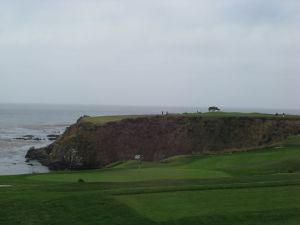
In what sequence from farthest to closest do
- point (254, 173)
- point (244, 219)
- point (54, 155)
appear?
point (54, 155) < point (254, 173) < point (244, 219)

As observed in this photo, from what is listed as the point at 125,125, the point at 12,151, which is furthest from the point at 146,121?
the point at 12,151

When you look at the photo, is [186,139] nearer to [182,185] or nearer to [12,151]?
[12,151]

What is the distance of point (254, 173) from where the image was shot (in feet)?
69.9

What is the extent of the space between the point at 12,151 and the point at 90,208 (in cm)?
6021

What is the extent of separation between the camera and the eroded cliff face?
194ft

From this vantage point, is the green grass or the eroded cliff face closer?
the green grass

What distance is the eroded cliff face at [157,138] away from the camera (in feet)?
194

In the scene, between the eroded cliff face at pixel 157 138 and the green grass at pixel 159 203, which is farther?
the eroded cliff face at pixel 157 138

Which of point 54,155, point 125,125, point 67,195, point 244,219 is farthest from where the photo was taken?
point 125,125

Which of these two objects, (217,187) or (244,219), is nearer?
(244,219)

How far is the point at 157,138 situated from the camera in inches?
2542

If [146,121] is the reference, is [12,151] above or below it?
below

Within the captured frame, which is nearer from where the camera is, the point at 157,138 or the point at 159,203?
the point at 159,203

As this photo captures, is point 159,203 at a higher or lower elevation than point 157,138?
higher
